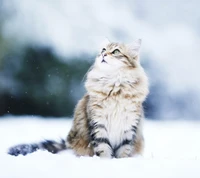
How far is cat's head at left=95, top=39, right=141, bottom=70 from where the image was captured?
8.01 feet

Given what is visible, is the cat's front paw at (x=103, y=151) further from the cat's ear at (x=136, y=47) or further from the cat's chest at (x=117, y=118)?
the cat's ear at (x=136, y=47)

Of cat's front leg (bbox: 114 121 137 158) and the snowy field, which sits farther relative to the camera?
cat's front leg (bbox: 114 121 137 158)

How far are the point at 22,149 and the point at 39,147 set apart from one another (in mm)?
120

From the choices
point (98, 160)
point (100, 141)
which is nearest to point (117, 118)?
point (100, 141)

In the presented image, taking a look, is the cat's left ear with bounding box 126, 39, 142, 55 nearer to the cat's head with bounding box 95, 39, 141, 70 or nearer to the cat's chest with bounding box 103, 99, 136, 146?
the cat's head with bounding box 95, 39, 141, 70

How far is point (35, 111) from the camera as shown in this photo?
9.67 feet

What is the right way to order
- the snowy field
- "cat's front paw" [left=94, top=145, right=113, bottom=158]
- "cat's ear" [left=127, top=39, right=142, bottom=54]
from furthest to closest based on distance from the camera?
"cat's ear" [left=127, top=39, right=142, bottom=54]
"cat's front paw" [left=94, top=145, right=113, bottom=158]
the snowy field

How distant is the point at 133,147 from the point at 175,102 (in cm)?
67

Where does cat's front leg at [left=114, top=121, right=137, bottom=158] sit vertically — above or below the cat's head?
below

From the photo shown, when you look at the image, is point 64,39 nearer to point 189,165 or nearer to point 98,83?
point 98,83

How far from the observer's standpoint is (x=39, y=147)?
2506 millimetres

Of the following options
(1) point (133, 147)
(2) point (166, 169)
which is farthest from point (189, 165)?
(1) point (133, 147)

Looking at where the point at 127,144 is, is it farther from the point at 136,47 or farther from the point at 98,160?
the point at 136,47

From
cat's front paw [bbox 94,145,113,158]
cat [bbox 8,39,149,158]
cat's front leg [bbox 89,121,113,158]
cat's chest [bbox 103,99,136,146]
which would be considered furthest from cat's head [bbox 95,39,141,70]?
cat's front paw [bbox 94,145,113,158]
